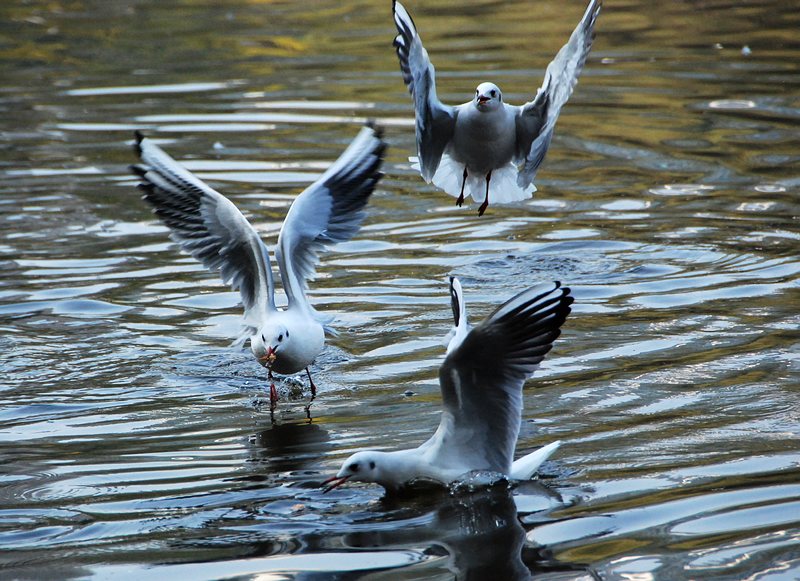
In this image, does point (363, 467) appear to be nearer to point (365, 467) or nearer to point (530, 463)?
point (365, 467)

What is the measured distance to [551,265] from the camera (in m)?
10.3

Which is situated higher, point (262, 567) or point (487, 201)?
point (487, 201)

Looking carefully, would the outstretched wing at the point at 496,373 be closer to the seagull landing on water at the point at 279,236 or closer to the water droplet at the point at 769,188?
the seagull landing on water at the point at 279,236

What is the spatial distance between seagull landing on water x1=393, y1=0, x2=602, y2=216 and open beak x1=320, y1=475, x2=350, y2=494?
2676 millimetres

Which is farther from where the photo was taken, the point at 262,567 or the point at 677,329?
the point at 677,329

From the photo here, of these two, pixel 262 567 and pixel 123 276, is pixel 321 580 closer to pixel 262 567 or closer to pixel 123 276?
pixel 262 567

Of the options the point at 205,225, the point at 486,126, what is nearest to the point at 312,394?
the point at 205,225

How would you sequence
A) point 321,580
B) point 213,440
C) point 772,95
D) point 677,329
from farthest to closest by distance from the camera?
point 772,95 < point 677,329 < point 213,440 < point 321,580

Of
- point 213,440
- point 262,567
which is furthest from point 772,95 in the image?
point 262,567

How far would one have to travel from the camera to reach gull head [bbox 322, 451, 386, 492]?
6145 millimetres

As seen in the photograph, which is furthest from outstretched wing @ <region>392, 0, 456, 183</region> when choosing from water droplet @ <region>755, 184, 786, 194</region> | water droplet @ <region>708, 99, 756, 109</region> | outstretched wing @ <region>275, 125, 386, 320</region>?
water droplet @ <region>708, 99, 756, 109</region>

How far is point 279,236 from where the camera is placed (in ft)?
28.1

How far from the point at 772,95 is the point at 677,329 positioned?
8.21m

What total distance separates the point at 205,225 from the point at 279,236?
0.59 meters
